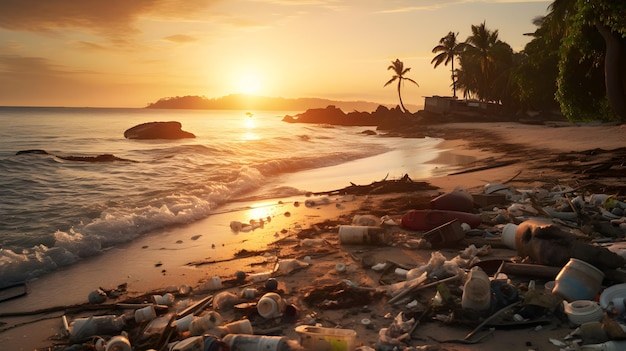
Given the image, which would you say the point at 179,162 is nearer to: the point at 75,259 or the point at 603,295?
the point at 75,259

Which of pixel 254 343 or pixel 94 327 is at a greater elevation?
pixel 254 343

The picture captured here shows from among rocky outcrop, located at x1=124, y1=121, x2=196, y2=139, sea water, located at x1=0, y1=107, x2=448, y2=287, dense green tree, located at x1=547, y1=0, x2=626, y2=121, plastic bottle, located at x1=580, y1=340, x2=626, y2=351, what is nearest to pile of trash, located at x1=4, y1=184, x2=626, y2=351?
plastic bottle, located at x1=580, y1=340, x2=626, y2=351

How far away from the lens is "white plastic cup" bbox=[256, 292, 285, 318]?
4637 mm

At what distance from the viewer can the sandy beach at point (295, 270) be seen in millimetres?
4340

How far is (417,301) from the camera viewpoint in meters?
4.75

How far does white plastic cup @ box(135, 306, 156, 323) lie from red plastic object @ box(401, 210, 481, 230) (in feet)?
14.8

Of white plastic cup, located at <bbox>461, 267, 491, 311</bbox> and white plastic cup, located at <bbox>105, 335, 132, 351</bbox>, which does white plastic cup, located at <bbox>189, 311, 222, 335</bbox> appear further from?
white plastic cup, located at <bbox>461, 267, 491, 311</bbox>

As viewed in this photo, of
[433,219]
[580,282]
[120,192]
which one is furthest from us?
[120,192]

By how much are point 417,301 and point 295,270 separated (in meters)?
2.00

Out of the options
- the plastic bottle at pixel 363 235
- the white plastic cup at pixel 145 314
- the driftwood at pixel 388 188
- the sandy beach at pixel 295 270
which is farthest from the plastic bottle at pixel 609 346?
the driftwood at pixel 388 188

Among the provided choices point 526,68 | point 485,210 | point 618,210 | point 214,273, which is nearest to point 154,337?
point 214,273

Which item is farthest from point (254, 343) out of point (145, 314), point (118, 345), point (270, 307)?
point (145, 314)

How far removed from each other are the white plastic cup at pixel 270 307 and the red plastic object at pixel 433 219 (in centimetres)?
365

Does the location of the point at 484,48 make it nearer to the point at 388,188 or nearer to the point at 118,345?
the point at 388,188
